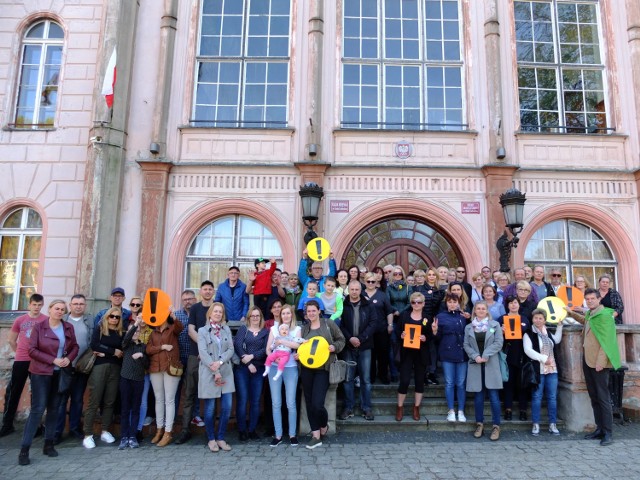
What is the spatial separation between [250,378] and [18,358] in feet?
10.4

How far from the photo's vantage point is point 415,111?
10531 mm

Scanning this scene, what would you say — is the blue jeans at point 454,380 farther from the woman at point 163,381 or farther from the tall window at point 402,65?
the tall window at point 402,65

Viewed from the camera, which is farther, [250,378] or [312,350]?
[250,378]

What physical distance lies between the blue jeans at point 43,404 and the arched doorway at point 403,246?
19.7ft

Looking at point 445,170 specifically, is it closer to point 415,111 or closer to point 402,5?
point 415,111

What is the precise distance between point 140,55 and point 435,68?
6693mm

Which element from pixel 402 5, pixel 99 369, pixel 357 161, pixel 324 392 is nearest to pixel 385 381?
pixel 324 392

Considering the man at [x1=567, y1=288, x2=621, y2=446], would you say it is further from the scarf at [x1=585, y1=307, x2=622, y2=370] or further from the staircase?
the staircase

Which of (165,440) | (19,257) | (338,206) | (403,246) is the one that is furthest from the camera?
(403,246)

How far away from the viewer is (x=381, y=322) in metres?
6.67

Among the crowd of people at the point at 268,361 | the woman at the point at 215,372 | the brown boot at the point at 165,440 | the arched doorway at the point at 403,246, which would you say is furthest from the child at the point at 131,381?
the arched doorway at the point at 403,246

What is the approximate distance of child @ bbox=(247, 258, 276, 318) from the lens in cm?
727

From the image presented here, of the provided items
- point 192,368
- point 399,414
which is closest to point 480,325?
point 399,414

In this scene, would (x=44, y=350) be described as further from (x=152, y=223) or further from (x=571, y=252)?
(x=571, y=252)
